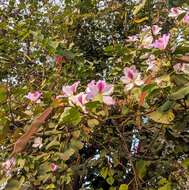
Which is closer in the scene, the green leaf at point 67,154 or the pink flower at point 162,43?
the pink flower at point 162,43

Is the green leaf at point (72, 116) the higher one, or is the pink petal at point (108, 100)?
the pink petal at point (108, 100)

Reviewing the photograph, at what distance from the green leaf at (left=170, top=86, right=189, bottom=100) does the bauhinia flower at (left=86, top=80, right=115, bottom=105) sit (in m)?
0.18

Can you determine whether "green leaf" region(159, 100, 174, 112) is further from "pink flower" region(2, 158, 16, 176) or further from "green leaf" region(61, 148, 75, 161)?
"pink flower" region(2, 158, 16, 176)

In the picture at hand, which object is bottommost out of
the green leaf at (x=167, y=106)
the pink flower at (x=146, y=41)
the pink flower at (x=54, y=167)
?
the pink flower at (x=54, y=167)

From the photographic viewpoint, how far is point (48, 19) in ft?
15.8

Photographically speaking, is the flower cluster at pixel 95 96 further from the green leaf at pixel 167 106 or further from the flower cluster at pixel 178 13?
the flower cluster at pixel 178 13

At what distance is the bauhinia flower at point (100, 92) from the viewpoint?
57.4 inches

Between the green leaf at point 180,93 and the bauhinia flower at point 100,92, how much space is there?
0.59 feet

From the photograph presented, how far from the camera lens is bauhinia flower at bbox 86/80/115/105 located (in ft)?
4.78

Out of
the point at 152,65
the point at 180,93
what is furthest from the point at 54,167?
the point at 180,93

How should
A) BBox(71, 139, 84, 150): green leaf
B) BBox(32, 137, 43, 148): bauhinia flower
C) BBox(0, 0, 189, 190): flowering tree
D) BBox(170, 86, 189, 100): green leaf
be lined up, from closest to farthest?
1. BBox(170, 86, 189, 100): green leaf
2. BBox(0, 0, 189, 190): flowering tree
3. BBox(71, 139, 84, 150): green leaf
4. BBox(32, 137, 43, 148): bauhinia flower

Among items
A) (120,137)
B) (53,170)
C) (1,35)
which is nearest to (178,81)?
(120,137)

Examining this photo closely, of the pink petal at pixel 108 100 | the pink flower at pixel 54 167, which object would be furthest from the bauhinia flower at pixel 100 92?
the pink flower at pixel 54 167

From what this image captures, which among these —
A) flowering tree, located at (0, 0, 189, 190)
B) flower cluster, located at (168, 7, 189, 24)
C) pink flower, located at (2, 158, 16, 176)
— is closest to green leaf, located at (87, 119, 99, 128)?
flowering tree, located at (0, 0, 189, 190)
